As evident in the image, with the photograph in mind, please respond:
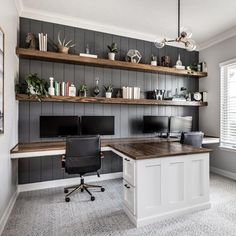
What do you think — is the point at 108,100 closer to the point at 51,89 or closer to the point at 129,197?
the point at 51,89

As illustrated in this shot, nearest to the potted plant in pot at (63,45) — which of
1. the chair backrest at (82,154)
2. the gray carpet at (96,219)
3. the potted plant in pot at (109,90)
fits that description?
the potted plant in pot at (109,90)

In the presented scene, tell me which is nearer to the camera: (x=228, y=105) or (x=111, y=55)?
(x=111, y=55)

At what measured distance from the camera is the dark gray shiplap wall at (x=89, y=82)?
305 centimetres

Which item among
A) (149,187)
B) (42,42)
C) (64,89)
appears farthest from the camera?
(64,89)

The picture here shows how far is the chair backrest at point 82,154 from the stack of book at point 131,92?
1.25 m

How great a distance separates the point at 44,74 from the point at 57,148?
1366 millimetres

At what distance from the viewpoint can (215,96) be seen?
4023 millimetres

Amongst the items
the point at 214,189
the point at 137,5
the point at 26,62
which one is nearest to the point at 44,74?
the point at 26,62

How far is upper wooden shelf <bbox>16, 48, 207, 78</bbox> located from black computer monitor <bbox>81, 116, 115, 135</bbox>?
100 centimetres

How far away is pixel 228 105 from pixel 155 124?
158cm

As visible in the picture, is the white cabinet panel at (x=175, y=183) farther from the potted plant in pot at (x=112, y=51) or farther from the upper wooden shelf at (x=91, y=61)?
the potted plant in pot at (x=112, y=51)

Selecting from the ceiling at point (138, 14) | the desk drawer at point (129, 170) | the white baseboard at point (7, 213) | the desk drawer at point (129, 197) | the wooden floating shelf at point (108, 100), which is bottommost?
the white baseboard at point (7, 213)

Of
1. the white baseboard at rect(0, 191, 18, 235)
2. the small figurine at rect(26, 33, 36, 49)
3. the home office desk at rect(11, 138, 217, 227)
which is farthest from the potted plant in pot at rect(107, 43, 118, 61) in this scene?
the white baseboard at rect(0, 191, 18, 235)

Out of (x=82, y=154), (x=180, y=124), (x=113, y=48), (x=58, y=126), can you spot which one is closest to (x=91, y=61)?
(x=113, y=48)
